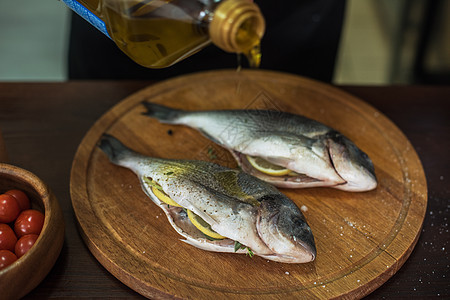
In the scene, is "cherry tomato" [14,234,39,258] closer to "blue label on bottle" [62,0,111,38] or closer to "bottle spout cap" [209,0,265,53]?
"blue label on bottle" [62,0,111,38]

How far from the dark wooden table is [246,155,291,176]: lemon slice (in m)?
0.36

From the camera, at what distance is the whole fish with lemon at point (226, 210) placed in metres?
1.02

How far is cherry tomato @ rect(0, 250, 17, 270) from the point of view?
956 mm

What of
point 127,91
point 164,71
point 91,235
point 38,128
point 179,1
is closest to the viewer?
point 179,1

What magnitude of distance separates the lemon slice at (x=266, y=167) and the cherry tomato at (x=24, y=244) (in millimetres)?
565

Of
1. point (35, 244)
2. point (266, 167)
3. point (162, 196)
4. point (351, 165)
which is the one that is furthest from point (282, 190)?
point (35, 244)

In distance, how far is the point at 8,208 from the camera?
1.06 metres

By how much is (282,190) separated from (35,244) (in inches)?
23.8

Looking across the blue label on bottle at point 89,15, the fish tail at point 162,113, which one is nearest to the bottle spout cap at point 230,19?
the blue label on bottle at point 89,15

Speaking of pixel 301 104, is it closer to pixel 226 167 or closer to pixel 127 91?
pixel 226 167

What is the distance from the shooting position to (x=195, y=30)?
1045 millimetres

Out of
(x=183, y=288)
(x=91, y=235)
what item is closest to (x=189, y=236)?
(x=183, y=288)

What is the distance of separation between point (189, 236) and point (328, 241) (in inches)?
12.6

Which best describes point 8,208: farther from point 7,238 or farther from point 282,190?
point 282,190
